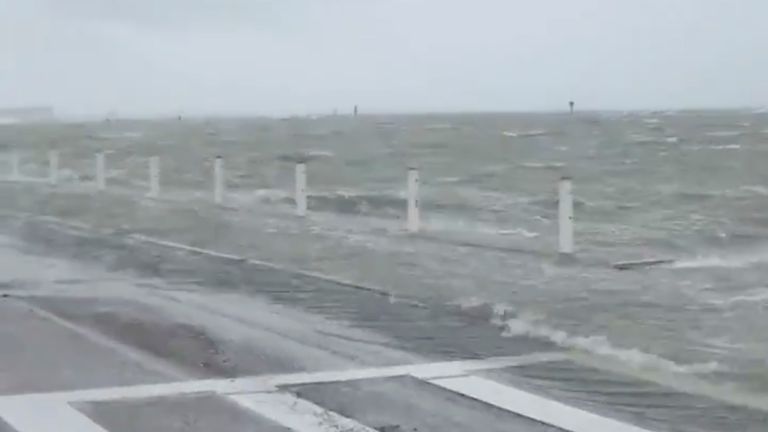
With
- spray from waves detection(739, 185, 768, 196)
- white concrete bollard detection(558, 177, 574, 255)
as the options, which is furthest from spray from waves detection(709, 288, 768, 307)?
spray from waves detection(739, 185, 768, 196)

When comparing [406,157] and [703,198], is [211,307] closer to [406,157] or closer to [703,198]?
[703,198]

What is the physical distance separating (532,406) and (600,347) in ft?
9.10

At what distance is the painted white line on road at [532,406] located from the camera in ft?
25.2

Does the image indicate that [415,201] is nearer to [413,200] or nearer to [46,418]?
[413,200]

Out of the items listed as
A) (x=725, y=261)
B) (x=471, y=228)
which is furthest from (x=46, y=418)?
(x=471, y=228)

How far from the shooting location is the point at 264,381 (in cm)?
895

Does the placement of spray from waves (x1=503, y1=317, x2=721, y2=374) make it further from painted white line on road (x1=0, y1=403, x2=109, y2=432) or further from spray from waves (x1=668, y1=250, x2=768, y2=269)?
spray from waves (x1=668, y1=250, x2=768, y2=269)

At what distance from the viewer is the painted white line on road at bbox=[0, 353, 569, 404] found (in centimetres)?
831

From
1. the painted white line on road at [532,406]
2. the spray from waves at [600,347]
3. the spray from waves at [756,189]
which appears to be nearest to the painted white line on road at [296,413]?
the painted white line on road at [532,406]

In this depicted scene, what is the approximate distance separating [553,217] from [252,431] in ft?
64.3

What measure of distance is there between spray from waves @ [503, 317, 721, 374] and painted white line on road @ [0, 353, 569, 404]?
25.7 inches

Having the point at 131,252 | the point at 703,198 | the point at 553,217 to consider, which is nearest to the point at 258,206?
the point at 553,217

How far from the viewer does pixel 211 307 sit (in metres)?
12.9

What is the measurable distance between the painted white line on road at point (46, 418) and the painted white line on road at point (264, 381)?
207mm
